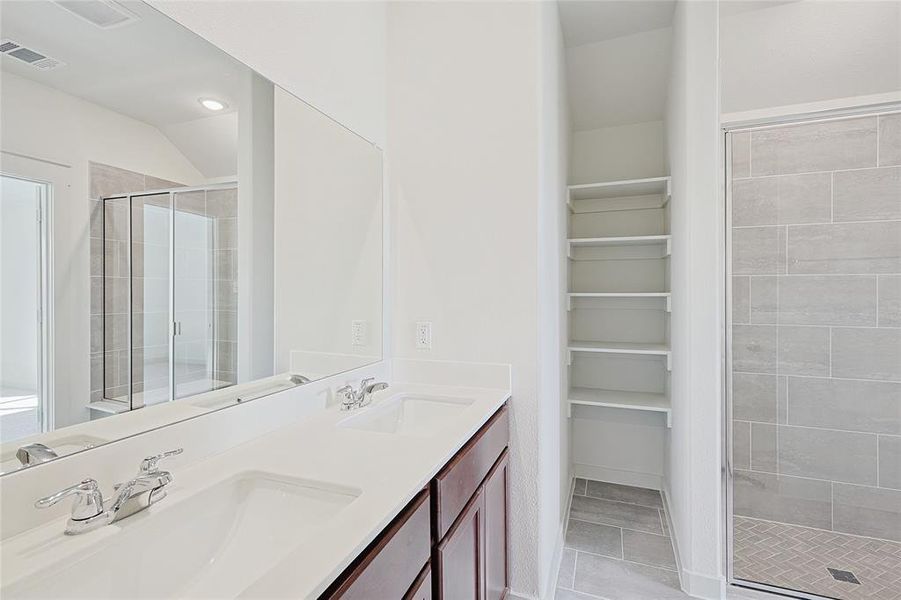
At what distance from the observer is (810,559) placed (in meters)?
2.02

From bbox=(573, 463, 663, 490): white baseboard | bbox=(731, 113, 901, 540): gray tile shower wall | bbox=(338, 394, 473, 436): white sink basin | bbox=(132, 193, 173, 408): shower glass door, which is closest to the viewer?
bbox=(132, 193, 173, 408): shower glass door

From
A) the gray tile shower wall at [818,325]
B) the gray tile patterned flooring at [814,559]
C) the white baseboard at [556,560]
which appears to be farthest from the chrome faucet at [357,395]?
the gray tile patterned flooring at [814,559]

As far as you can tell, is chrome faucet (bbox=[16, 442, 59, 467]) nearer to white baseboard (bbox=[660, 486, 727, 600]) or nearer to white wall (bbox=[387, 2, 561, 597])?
white wall (bbox=[387, 2, 561, 597])

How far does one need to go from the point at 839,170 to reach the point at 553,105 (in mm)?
1346

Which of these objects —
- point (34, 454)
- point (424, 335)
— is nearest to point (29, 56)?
point (34, 454)

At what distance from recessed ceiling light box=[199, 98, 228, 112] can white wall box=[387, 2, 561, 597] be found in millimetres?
902

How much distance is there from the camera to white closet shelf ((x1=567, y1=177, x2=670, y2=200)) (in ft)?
8.71

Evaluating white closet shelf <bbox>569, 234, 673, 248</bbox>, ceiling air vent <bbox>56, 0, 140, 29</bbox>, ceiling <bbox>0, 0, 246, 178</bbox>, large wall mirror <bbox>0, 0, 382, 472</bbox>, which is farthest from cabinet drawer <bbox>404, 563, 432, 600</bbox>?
white closet shelf <bbox>569, 234, 673, 248</bbox>

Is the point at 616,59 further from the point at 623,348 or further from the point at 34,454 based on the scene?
the point at 34,454

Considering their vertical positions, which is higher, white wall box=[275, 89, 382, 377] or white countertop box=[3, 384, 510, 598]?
white wall box=[275, 89, 382, 377]

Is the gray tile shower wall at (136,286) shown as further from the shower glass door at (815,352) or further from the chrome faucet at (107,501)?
the shower glass door at (815,352)

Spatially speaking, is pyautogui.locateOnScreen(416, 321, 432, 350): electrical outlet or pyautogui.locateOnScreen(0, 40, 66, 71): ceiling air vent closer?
pyautogui.locateOnScreen(0, 40, 66, 71): ceiling air vent

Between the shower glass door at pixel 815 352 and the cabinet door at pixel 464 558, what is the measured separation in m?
1.31

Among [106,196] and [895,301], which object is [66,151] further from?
[895,301]
